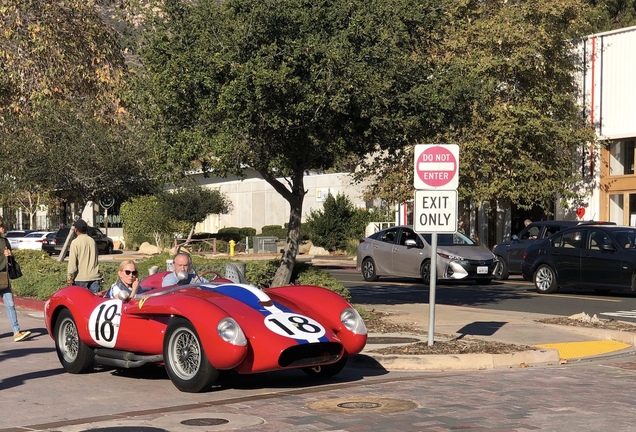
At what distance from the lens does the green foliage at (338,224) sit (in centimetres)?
4962

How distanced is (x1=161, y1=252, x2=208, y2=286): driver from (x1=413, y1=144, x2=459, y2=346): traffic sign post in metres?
3.13

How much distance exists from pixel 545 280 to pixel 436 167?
11.8 metres

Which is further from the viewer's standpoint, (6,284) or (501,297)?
(501,297)

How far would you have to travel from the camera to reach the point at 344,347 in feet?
36.4

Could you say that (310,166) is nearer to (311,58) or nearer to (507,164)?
(311,58)

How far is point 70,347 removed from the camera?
12.1 metres

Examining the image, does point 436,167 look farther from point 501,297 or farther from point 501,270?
point 501,270

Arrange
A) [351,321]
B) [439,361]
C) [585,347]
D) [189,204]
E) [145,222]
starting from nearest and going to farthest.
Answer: [351,321]
[439,361]
[585,347]
[189,204]
[145,222]

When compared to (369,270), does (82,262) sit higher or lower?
higher

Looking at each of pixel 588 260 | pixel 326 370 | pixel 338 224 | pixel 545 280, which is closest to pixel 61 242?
pixel 338 224

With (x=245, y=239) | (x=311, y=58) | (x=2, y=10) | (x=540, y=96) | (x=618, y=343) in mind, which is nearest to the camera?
(x=618, y=343)

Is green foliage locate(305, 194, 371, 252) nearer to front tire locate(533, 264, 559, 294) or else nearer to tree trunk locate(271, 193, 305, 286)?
front tire locate(533, 264, 559, 294)

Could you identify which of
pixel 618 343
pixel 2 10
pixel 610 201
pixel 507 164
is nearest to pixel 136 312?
pixel 618 343

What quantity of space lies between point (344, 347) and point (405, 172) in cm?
2716
